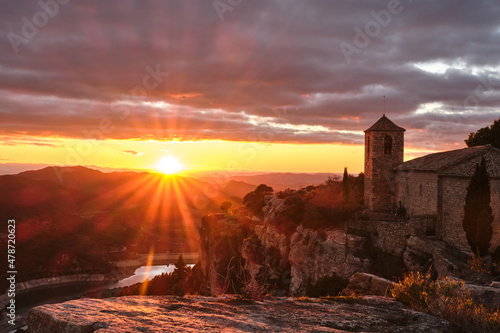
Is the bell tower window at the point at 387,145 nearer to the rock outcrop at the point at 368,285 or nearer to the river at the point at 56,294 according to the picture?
the rock outcrop at the point at 368,285

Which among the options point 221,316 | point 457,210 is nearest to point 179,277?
point 457,210

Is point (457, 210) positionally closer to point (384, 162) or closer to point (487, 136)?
point (384, 162)

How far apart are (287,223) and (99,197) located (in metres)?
172

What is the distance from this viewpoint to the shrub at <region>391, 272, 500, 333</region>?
21.5 feet

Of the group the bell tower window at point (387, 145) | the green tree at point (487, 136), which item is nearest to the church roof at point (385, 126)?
the bell tower window at point (387, 145)

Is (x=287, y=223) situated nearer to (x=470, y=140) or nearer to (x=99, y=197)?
(x=470, y=140)

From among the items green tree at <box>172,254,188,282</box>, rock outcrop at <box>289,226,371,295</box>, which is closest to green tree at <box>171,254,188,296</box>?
green tree at <box>172,254,188,282</box>

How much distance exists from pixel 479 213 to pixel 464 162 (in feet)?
19.0

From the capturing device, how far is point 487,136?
1544 inches

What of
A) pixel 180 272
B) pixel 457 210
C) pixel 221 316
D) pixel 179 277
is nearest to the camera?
pixel 221 316

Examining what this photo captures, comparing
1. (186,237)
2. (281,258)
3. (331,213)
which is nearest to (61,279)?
(186,237)

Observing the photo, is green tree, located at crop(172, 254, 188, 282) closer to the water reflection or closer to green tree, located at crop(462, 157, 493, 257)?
the water reflection

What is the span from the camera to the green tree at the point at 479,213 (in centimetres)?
2336

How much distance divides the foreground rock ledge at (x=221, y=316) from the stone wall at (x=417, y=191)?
2471 cm
